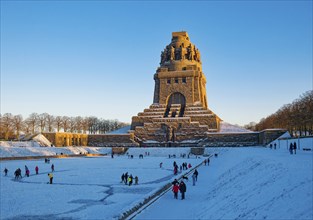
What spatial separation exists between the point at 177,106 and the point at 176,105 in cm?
41

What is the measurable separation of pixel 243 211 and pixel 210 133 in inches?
1994

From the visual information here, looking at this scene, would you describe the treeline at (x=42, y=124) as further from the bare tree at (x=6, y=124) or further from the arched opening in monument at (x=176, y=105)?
the arched opening in monument at (x=176, y=105)

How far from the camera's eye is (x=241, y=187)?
13.7 m

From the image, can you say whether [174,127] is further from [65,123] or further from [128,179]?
[128,179]

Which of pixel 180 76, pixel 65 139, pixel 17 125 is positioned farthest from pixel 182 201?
pixel 17 125

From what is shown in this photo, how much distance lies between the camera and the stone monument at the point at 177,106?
6397 centimetres

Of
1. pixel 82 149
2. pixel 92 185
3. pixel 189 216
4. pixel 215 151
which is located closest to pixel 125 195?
pixel 92 185

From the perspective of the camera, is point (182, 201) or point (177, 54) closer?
point (182, 201)

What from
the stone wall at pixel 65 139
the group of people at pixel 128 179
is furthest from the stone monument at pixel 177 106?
the group of people at pixel 128 179

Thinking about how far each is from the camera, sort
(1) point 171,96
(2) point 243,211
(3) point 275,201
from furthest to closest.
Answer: (1) point 171,96, (2) point 243,211, (3) point 275,201

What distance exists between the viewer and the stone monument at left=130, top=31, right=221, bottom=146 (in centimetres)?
6397

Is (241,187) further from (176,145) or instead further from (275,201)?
(176,145)

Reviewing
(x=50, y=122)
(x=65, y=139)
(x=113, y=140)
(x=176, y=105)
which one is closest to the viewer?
(x=65, y=139)

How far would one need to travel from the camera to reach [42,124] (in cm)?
8906
